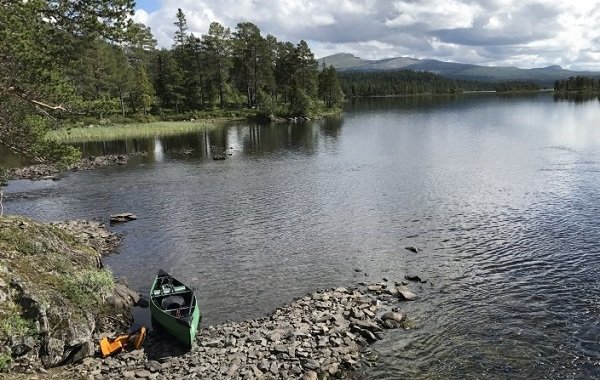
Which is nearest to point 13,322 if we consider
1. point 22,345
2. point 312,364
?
point 22,345

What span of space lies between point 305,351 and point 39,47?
2261 centimetres

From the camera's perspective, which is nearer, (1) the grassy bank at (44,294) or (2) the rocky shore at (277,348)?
(1) the grassy bank at (44,294)

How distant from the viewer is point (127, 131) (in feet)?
356

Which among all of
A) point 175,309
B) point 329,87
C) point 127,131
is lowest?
point 175,309

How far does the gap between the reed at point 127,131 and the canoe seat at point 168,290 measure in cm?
7782

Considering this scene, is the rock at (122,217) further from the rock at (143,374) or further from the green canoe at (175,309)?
the rock at (143,374)

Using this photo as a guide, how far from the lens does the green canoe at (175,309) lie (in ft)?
74.6

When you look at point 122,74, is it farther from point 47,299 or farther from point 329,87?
point 47,299

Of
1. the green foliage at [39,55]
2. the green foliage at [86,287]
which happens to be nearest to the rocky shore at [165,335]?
the green foliage at [86,287]

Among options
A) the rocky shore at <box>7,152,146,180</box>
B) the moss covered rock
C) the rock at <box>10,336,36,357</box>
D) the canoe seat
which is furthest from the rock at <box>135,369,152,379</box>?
the rocky shore at <box>7,152,146,180</box>

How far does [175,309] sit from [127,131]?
303 feet

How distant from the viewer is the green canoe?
22.8 metres

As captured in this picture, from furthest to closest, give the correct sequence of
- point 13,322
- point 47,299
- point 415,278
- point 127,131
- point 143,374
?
point 127,131 < point 415,278 < point 47,299 < point 143,374 < point 13,322

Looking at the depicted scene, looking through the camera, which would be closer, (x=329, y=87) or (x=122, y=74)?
(x=122, y=74)
